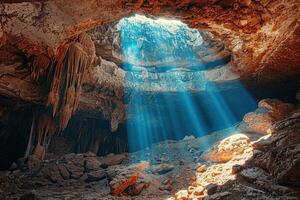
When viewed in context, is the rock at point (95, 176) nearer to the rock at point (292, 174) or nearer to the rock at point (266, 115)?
the rock at point (266, 115)

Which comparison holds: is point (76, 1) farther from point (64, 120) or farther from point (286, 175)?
point (286, 175)

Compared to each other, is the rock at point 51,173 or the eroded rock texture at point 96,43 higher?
the eroded rock texture at point 96,43

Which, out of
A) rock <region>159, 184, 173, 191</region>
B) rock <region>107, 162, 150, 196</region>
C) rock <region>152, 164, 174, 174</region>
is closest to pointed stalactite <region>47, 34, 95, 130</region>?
rock <region>107, 162, 150, 196</region>

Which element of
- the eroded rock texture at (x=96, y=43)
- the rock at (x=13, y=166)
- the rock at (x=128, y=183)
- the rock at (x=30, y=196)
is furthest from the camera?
the rock at (x=13, y=166)

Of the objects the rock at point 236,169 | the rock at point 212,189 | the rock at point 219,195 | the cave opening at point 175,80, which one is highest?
the cave opening at point 175,80

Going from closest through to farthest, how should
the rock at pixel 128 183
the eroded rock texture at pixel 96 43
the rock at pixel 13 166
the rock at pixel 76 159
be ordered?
the eroded rock texture at pixel 96 43
the rock at pixel 128 183
the rock at pixel 76 159
the rock at pixel 13 166

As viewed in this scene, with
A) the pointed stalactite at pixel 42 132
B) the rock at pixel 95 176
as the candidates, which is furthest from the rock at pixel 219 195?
the pointed stalactite at pixel 42 132

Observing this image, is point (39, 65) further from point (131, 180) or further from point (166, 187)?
point (166, 187)

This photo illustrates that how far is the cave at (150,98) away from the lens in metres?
5.22

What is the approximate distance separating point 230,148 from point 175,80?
5.09 m

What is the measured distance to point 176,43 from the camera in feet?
37.2

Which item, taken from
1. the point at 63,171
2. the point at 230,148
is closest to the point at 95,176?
the point at 63,171

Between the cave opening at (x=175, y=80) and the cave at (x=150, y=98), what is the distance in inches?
1.8

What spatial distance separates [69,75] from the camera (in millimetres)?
7461
